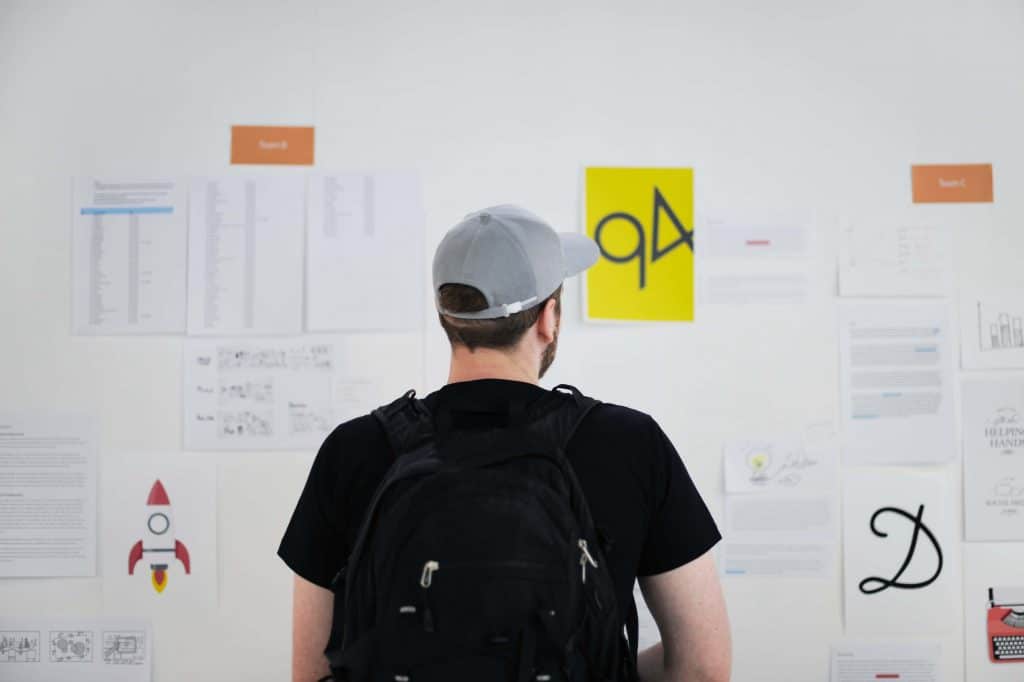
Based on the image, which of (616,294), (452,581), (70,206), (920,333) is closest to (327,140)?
(70,206)

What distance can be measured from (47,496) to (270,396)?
18.4 inches

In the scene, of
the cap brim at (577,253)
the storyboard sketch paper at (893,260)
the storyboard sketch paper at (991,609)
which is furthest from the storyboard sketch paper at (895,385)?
the cap brim at (577,253)

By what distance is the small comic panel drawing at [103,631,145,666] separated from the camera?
4.73 feet

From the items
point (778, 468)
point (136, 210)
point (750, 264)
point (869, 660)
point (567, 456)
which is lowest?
point (869, 660)

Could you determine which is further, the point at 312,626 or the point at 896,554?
the point at 896,554

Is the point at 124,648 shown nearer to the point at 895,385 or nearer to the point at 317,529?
the point at 317,529

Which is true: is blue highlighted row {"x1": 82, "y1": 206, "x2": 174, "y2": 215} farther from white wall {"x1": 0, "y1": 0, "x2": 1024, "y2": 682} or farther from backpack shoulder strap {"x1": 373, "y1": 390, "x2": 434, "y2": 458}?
backpack shoulder strap {"x1": 373, "y1": 390, "x2": 434, "y2": 458}

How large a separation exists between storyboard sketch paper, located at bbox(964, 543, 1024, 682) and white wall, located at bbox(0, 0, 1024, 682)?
0.04 meters

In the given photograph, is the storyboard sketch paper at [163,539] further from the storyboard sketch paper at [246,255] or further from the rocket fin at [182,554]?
the storyboard sketch paper at [246,255]

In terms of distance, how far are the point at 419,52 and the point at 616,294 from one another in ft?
1.97

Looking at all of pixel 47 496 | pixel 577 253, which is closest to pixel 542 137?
pixel 577 253

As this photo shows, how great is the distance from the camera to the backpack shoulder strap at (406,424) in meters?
0.83

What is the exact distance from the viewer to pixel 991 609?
147 cm

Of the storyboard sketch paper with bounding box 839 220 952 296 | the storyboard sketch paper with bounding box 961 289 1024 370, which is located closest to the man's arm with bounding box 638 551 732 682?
the storyboard sketch paper with bounding box 839 220 952 296
